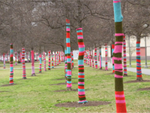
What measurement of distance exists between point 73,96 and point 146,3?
211 inches

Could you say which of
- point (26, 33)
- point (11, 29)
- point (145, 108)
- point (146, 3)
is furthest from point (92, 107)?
point (26, 33)

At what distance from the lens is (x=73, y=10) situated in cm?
1220

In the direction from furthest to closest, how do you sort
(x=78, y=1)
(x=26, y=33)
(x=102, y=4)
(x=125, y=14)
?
(x=26, y=33) < (x=125, y=14) < (x=102, y=4) < (x=78, y=1)

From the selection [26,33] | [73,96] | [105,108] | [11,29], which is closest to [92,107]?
[105,108]

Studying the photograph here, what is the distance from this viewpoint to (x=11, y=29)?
15906mm

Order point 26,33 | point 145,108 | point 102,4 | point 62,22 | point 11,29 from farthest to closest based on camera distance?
1. point 26,33
2. point 11,29
3. point 62,22
4. point 102,4
5. point 145,108

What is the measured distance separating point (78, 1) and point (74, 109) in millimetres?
5065

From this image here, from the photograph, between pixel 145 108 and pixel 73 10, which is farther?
pixel 73 10

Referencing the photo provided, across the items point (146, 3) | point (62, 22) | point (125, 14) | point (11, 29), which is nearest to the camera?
point (146, 3)

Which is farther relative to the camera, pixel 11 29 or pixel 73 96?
pixel 11 29

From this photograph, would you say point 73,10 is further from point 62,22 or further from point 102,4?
point 62,22

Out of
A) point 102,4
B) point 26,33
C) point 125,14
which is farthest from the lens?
point 26,33

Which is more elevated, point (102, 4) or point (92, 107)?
point (102, 4)

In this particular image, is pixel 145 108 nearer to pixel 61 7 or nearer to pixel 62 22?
pixel 61 7
